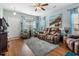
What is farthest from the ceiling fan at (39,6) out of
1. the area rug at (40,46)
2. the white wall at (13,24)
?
the area rug at (40,46)

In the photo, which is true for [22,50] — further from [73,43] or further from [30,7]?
[73,43]

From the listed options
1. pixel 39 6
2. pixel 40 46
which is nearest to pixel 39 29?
pixel 40 46

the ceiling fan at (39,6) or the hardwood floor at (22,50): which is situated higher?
the ceiling fan at (39,6)

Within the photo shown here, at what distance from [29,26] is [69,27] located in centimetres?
79

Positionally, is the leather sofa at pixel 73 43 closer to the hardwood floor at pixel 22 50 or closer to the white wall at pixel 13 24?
the hardwood floor at pixel 22 50

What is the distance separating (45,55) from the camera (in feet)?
7.29

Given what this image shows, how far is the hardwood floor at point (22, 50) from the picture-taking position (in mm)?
2180

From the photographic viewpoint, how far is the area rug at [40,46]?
2.20 meters

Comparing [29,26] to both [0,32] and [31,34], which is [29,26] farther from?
[0,32]

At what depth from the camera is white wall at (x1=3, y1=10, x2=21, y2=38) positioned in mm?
2145

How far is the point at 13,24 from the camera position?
221 centimetres

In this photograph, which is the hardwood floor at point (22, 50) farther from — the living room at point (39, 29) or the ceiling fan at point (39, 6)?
the ceiling fan at point (39, 6)

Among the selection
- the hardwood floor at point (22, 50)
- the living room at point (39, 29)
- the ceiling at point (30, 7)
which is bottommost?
the hardwood floor at point (22, 50)

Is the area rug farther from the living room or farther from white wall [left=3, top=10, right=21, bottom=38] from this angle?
white wall [left=3, top=10, right=21, bottom=38]
